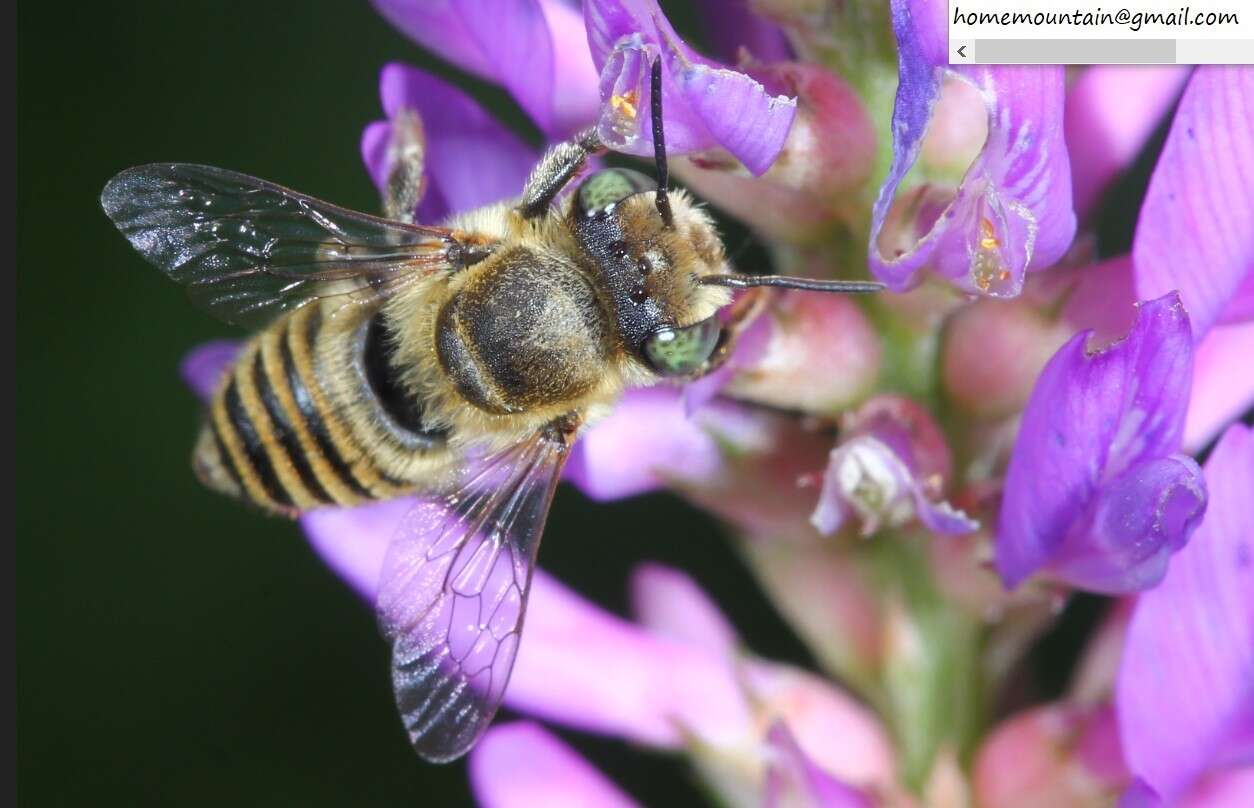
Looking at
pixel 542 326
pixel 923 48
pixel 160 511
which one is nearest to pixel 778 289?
pixel 542 326

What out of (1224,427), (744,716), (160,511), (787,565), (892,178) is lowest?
(160,511)

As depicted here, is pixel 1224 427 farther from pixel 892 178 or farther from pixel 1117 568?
pixel 892 178

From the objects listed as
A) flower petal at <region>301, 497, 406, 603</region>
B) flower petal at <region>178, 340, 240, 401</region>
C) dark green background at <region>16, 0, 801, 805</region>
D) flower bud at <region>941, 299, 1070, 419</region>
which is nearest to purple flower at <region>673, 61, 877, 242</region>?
flower bud at <region>941, 299, 1070, 419</region>

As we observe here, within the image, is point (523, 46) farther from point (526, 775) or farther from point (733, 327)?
point (526, 775)

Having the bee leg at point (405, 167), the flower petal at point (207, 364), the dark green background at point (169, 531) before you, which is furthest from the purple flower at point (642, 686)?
the dark green background at point (169, 531)

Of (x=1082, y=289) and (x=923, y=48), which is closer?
(x=923, y=48)

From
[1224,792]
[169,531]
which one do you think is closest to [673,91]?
[1224,792]

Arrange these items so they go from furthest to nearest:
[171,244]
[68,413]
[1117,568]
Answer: [68,413] → [171,244] → [1117,568]

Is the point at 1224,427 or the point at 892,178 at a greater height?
the point at 892,178
